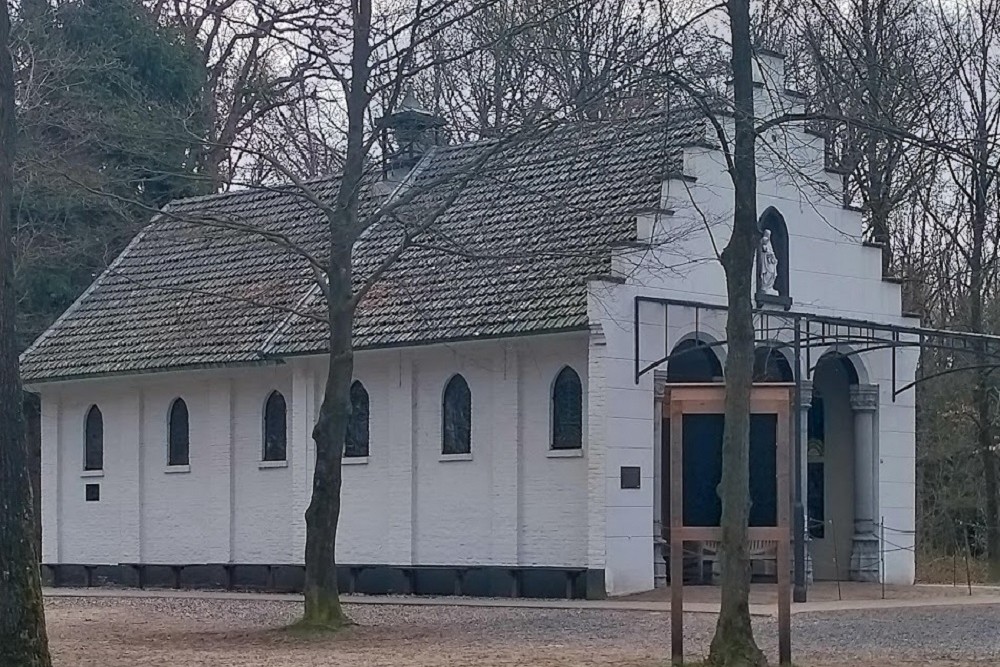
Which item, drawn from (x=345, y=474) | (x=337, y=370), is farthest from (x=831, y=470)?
(x=337, y=370)

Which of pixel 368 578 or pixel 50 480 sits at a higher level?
pixel 50 480

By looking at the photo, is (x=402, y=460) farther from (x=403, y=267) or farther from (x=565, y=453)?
(x=565, y=453)

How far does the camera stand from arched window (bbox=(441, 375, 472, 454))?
32.2m

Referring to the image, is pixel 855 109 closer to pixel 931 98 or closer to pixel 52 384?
pixel 931 98

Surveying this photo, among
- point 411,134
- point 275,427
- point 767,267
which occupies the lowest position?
point 275,427

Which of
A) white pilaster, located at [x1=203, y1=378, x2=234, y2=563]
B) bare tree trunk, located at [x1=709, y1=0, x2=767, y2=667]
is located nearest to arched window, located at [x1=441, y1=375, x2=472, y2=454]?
white pilaster, located at [x1=203, y1=378, x2=234, y2=563]

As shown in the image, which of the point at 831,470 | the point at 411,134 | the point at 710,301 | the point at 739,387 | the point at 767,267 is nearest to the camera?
the point at 739,387

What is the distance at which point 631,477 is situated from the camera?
29.8 m

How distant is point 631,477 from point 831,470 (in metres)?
6.70

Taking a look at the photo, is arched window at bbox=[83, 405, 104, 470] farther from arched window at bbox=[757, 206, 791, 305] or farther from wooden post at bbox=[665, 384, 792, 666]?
wooden post at bbox=[665, 384, 792, 666]

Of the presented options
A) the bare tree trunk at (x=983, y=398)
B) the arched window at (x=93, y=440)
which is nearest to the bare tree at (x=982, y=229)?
the bare tree trunk at (x=983, y=398)

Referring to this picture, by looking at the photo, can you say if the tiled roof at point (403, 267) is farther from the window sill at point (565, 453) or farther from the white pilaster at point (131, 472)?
the window sill at point (565, 453)

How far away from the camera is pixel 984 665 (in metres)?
18.7

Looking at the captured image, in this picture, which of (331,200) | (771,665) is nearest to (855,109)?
(771,665)
